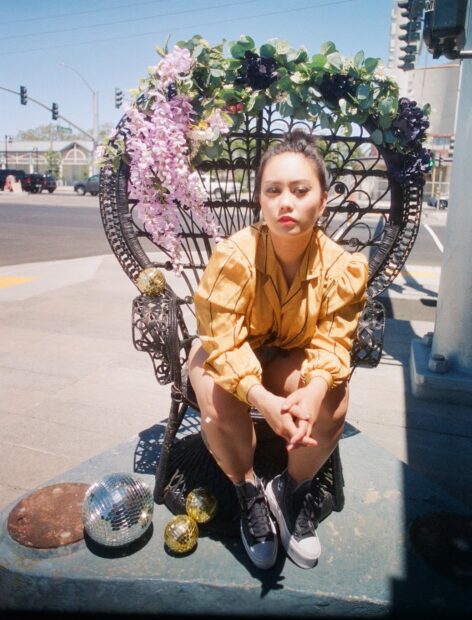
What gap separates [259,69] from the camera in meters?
2.18

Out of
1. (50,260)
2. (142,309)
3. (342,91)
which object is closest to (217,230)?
(142,309)

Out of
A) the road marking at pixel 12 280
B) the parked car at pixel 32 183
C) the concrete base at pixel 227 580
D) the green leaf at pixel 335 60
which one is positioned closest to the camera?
the concrete base at pixel 227 580

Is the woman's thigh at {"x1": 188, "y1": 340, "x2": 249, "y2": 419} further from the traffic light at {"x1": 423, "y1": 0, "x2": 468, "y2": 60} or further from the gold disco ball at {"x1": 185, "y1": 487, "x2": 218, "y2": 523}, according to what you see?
the traffic light at {"x1": 423, "y1": 0, "x2": 468, "y2": 60}

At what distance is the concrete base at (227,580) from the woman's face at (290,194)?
1.12 m

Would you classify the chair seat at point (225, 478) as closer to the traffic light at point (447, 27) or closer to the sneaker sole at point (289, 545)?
the sneaker sole at point (289, 545)

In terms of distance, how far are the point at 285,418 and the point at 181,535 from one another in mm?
624

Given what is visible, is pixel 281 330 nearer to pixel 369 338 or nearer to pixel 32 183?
pixel 369 338

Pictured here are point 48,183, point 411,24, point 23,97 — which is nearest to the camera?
point 411,24

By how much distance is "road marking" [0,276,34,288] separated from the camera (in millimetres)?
6500

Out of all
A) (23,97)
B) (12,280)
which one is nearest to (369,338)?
(12,280)

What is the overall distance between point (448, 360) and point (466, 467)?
954 millimetres

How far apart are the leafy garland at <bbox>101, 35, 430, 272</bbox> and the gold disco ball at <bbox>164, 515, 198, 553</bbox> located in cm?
132

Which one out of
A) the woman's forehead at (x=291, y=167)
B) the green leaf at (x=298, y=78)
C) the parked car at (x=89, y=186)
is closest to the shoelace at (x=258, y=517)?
the woman's forehead at (x=291, y=167)

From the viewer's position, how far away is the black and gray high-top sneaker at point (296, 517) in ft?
5.77
